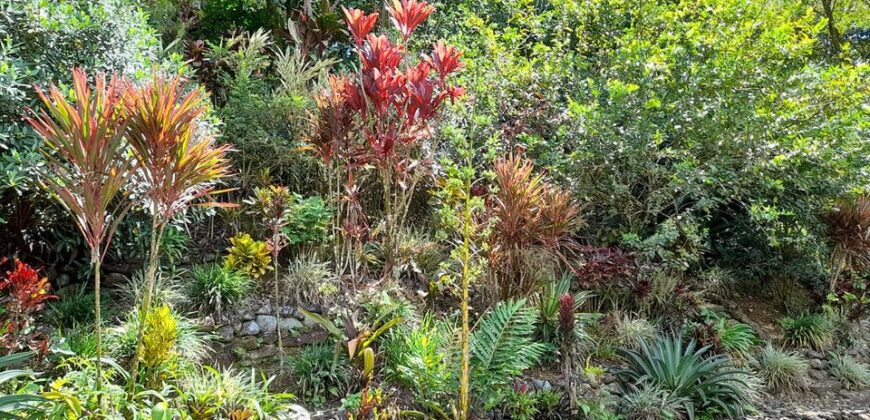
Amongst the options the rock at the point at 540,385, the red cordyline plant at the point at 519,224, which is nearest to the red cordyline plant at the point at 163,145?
the red cordyline plant at the point at 519,224

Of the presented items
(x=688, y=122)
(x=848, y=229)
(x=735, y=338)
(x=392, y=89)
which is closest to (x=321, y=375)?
(x=392, y=89)

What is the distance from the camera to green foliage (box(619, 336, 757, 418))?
406 centimetres

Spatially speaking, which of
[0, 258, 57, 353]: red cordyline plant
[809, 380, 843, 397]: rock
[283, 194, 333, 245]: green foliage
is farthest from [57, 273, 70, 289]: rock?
[809, 380, 843, 397]: rock

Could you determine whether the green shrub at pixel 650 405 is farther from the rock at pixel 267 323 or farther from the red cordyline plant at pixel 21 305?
the red cordyline plant at pixel 21 305

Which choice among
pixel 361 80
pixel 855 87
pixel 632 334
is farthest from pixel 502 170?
pixel 855 87

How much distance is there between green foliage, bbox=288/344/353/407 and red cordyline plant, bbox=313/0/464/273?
99 centimetres

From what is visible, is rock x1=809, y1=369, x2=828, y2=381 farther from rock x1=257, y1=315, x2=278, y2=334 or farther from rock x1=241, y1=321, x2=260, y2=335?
rock x1=241, y1=321, x2=260, y2=335

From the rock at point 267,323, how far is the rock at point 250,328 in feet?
0.11

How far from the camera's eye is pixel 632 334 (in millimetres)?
4695

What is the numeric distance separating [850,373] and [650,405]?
2760 millimetres

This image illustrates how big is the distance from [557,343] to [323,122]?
2.40 metres

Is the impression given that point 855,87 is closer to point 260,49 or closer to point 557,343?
point 557,343

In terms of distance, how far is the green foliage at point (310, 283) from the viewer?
4.25 meters

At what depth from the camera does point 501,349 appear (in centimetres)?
368
